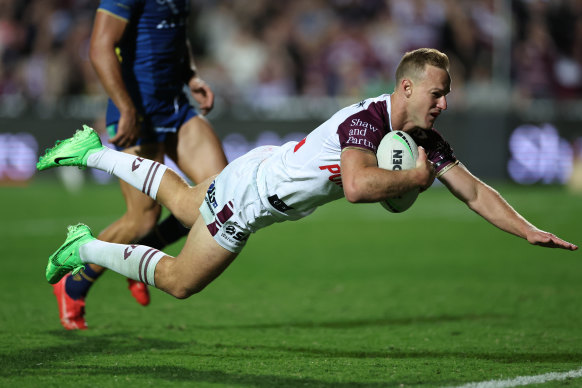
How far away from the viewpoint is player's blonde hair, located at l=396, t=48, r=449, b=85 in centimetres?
472

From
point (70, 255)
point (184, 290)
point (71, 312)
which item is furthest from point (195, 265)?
point (71, 312)

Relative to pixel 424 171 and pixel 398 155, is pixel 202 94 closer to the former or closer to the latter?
pixel 398 155

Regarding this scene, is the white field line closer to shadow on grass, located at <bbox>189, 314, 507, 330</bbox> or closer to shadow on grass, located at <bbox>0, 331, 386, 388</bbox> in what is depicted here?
shadow on grass, located at <bbox>0, 331, 386, 388</bbox>

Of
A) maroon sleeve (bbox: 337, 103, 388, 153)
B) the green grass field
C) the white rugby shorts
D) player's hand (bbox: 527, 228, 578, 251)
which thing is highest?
maroon sleeve (bbox: 337, 103, 388, 153)

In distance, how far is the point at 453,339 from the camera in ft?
19.4

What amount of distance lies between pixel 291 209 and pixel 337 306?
2522 millimetres

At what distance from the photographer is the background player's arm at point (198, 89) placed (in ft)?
22.3

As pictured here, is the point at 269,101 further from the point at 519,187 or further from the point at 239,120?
the point at 519,187

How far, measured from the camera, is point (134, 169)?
540 cm

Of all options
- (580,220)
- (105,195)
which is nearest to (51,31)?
(105,195)

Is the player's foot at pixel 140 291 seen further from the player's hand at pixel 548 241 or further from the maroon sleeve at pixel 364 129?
the player's hand at pixel 548 241

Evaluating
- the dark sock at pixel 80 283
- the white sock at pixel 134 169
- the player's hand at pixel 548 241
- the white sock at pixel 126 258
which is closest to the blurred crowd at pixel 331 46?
the dark sock at pixel 80 283

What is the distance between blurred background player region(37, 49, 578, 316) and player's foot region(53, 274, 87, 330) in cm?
65

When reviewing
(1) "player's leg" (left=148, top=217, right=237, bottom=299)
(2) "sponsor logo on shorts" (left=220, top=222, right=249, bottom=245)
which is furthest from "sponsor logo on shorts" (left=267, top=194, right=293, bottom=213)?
(1) "player's leg" (left=148, top=217, right=237, bottom=299)
